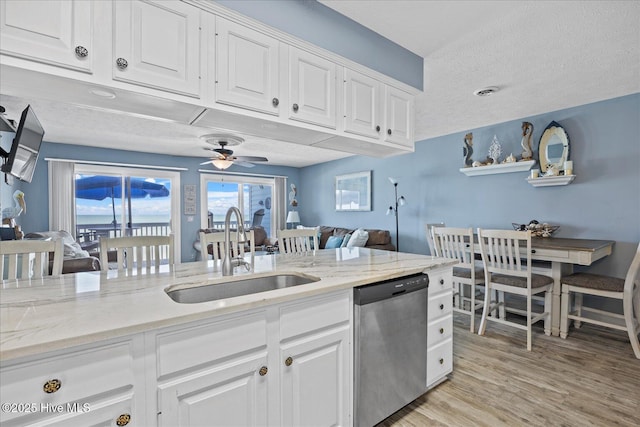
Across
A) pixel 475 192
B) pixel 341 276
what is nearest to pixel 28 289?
pixel 341 276

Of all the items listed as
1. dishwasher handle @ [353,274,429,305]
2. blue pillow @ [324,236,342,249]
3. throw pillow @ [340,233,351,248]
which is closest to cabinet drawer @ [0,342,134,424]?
dishwasher handle @ [353,274,429,305]

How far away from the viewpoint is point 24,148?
189 centimetres

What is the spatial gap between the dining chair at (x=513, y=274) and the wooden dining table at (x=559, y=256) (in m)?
0.05

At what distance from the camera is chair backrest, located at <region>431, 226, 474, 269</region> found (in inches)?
121

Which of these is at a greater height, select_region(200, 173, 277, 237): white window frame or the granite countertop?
select_region(200, 173, 277, 237): white window frame

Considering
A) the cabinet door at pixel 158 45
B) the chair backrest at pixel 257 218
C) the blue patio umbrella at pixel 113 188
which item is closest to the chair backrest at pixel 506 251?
the cabinet door at pixel 158 45

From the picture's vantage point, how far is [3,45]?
105cm

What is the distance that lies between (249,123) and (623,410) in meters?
2.92

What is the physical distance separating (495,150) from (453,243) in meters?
1.67

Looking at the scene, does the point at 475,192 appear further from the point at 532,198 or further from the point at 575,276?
the point at 575,276

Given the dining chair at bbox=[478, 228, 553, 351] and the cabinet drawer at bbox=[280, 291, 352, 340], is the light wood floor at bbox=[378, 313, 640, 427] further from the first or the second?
the cabinet drawer at bbox=[280, 291, 352, 340]

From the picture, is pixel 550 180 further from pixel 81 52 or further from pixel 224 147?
pixel 81 52

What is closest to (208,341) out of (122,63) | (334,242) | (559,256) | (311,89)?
(122,63)

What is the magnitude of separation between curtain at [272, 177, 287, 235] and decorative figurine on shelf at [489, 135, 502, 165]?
15.6 ft
